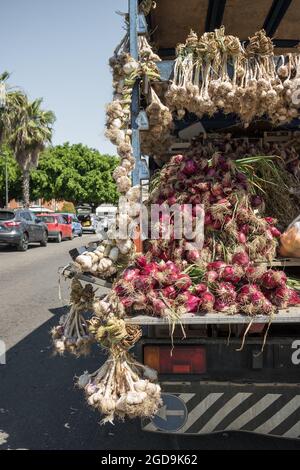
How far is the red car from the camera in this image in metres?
26.0

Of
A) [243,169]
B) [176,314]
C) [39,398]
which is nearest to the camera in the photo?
[176,314]

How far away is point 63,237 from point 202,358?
25.2m

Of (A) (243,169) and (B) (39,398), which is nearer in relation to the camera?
(A) (243,169)

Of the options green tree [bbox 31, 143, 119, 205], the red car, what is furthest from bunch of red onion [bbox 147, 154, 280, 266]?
green tree [bbox 31, 143, 119, 205]

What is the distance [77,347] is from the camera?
3291 mm

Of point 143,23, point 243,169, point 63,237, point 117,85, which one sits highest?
point 143,23

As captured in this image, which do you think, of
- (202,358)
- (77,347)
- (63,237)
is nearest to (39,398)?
(77,347)

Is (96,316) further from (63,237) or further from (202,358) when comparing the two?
(63,237)

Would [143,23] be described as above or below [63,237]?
above

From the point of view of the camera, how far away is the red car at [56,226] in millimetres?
25984

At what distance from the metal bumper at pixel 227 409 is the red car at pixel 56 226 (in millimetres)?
23571

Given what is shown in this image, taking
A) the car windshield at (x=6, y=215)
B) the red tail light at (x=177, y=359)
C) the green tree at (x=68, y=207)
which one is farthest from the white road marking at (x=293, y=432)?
the green tree at (x=68, y=207)

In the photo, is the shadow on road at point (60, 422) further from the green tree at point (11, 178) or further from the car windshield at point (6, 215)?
the green tree at point (11, 178)
